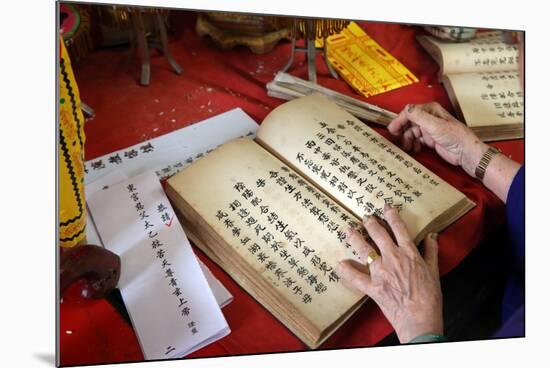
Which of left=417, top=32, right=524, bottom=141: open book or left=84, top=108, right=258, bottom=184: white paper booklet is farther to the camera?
left=417, top=32, right=524, bottom=141: open book

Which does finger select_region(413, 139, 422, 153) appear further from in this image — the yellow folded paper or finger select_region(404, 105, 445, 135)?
the yellow folded paper

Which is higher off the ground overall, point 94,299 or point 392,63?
point 392,63

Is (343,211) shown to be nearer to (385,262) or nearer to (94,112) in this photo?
(385,262)

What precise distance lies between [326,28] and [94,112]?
17.0 inches

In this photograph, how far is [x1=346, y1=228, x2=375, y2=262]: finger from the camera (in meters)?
0.64

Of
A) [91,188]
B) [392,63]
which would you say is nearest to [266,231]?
[91,188]

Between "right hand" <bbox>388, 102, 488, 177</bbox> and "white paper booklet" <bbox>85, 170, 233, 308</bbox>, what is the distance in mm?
415

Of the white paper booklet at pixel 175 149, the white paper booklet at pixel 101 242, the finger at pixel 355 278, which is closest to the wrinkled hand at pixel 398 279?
the finger at pixel 355 278

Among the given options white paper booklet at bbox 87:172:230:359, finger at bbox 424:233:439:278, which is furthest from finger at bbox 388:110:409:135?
white paper booklet at bbox 87:172:230:359

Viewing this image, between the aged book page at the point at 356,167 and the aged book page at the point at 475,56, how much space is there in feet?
1.02

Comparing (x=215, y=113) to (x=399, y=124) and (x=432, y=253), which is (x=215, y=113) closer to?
(x=399, y=124)

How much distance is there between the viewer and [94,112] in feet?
2.73

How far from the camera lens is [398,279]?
2.09 ft

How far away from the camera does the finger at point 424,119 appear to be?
82cm
